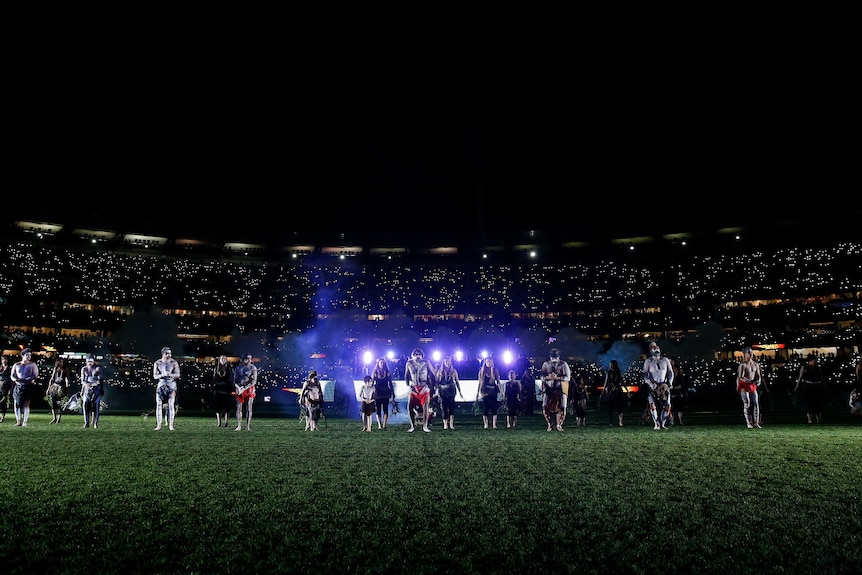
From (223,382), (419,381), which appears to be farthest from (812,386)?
(223,382)

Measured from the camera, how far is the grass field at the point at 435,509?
436cm

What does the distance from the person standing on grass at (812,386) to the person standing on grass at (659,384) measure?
5.41 metres

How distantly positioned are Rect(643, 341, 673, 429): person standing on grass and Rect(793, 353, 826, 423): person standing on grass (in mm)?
Result: 5413

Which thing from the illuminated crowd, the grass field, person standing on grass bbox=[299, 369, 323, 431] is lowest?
the grass field

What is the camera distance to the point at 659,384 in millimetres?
15594

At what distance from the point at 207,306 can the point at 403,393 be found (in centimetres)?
4480

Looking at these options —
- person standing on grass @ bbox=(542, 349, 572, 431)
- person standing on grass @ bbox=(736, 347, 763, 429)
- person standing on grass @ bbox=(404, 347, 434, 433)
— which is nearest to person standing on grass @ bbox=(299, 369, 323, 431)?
person standing on grass @ bbox=(404, 347, 434, 433)

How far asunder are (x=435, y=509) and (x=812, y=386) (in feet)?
54.2

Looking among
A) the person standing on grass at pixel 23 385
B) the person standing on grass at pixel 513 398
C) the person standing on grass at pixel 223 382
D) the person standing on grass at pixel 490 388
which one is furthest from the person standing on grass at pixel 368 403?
the person standing on grass at pixel 23 385

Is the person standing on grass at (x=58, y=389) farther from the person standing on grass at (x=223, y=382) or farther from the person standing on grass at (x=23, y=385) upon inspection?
the person standing on grass at (x=223, y=382)

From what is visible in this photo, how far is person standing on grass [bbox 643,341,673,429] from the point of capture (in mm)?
15539

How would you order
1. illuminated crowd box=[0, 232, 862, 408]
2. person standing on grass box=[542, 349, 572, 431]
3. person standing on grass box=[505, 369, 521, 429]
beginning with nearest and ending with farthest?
person standing on grass box=[542, 349, 572, 431], person standing on grass box=[505, 369, 521, 429], illuminated crowd box=[0, 232, 862, 408]

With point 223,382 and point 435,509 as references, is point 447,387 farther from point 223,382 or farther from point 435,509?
point 435,509

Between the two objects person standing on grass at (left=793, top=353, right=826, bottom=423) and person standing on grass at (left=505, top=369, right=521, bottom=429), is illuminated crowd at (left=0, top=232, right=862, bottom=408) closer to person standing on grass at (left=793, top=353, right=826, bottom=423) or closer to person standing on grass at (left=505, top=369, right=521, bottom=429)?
person standing on grass at (left=505, top=369, right=521, bottom=429)
